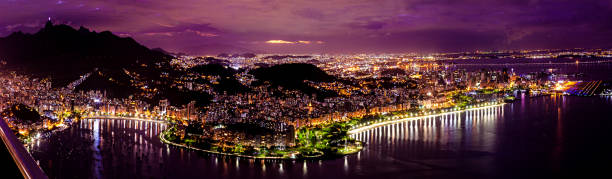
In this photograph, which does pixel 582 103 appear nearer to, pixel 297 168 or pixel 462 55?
pixel 297 168

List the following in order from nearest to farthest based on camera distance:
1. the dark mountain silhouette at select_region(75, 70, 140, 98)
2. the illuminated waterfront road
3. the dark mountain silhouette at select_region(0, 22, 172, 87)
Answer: the illuminated waterfront road, the dark mountain silhouette at select_region(75, 70, 140, 98), the dark mountain silhouette at select_region(0, 22, 172, 87)

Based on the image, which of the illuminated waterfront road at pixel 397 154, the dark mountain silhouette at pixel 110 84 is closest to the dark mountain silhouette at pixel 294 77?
the dark mountain silhouette at pixel 110 84

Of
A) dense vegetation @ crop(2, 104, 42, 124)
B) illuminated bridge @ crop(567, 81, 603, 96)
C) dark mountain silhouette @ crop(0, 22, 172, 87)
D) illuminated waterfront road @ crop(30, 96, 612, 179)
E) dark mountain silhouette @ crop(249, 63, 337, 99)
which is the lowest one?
illuminated waterfront road @ crop(30, 96, 612, 179)

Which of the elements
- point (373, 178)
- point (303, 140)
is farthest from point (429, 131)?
point (373, 178)

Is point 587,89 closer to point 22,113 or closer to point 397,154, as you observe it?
point 397,154

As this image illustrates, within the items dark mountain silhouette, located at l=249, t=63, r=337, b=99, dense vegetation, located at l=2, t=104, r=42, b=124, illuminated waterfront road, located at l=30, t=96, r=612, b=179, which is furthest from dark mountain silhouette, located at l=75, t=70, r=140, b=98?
dark mountain silhouette, located at l=249, t=63, r=337, b=99

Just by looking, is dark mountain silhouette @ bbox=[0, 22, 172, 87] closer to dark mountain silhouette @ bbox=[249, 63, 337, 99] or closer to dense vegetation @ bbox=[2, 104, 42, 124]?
dense vegetation @ bbox=[2, 104, 42, 124]
